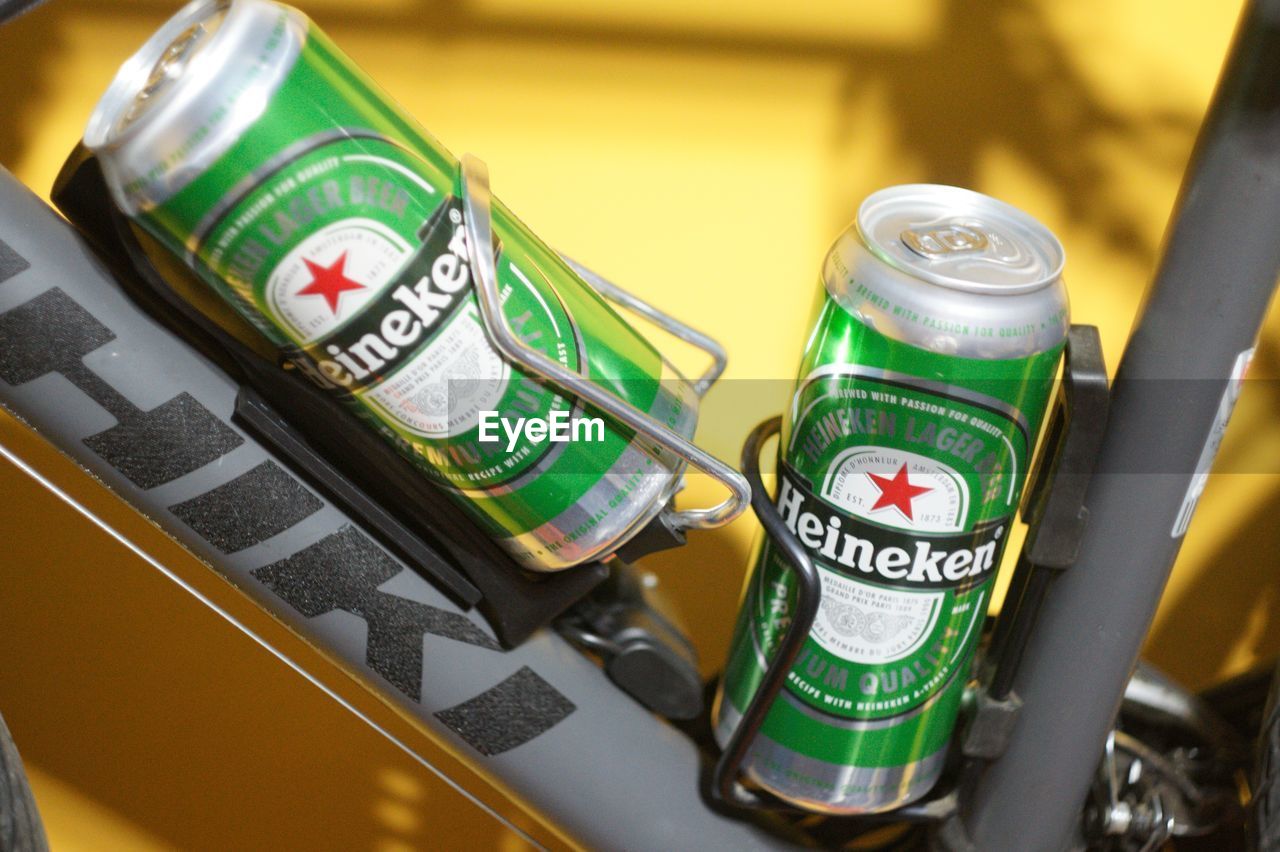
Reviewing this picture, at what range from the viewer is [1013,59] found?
0.79 m

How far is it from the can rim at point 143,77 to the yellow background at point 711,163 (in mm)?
326

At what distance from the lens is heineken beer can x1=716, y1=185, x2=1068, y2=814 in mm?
496

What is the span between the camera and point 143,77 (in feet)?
1.47

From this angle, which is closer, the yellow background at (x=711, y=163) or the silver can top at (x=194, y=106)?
the silver can top at (x=194, y=106)

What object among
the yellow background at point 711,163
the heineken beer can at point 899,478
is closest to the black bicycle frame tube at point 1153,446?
the heineken beer can at point 899,478

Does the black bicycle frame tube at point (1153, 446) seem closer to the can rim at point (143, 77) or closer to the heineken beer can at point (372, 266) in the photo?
the heineken beer can at point (372, 266)

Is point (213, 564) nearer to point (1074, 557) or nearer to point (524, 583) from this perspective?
point (524, 583)

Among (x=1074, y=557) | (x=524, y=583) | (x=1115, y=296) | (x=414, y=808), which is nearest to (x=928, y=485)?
(x=1074, y=557)

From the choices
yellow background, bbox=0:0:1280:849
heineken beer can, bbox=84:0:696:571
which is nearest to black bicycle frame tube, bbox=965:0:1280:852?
heineken beer can, bbox=84:0:696:571

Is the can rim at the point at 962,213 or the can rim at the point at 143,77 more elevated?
the can rim at the point at 143,77

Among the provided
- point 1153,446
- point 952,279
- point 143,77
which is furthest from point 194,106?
point 1153,446

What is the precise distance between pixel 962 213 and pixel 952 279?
0.10 metres

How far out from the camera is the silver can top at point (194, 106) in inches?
16.1

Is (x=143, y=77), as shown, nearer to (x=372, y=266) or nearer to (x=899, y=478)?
(x=372, y=266)
